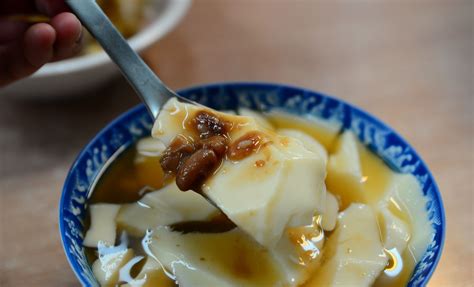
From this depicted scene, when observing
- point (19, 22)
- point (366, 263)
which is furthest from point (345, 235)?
point (19, 22)

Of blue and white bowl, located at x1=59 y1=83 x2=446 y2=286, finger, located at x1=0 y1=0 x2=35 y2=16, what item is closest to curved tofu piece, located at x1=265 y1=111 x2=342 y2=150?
blue and white bowl, located at x1=59 y1=83 x2=446 y2=286

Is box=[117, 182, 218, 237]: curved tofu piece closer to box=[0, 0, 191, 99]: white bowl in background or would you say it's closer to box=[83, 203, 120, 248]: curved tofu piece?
box=[83, 203, 120, 248]: curved tofu piece

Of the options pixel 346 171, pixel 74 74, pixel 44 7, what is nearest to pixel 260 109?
pixel 346 171

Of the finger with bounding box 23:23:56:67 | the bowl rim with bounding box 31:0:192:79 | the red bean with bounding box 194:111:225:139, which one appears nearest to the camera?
the red bean with bounding box 194:111:225:139

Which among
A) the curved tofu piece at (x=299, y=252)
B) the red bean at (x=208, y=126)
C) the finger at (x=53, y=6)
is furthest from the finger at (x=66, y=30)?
the curved tofu piece at (x=299, y=252)

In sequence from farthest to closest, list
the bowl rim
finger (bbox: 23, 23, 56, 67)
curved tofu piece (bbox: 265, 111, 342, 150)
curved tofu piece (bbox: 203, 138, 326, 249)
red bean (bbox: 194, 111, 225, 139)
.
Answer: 1. the bowl rim
2. curved tofu piece (bbox: 265, 111, 342, 150)
3. finger (bbox: 23, 23, 56, 67)
4. red bean (bbox: 194, 111, 225, 139)
5. curved tofu piece (bbox: 203, 138, 326, 249)

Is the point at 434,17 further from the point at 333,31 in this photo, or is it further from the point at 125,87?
the point at 125,87

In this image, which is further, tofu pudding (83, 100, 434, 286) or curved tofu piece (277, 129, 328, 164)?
curved tofu piece (277, 129, 328, 164)
